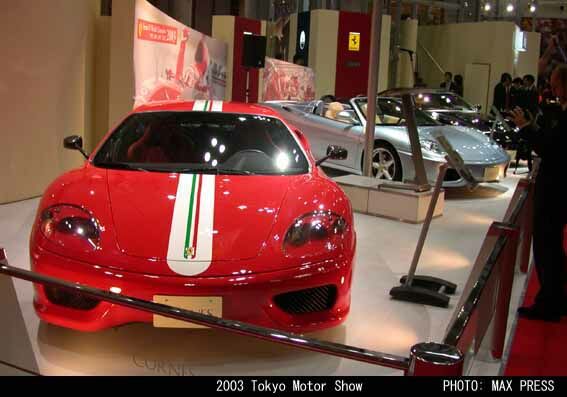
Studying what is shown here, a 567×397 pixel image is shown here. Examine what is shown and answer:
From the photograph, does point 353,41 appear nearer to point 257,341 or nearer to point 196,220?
point 196,220

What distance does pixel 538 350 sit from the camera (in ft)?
11.8

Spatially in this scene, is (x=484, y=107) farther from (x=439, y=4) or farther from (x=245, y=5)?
(x=245, y=5)

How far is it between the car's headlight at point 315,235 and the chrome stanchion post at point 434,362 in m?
1.52

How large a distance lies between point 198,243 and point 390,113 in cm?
616

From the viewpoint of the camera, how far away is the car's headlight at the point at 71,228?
3102 mm

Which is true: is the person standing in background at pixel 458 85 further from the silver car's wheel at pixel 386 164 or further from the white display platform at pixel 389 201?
the white display platform at pixel 389 201

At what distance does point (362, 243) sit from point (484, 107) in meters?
14.5

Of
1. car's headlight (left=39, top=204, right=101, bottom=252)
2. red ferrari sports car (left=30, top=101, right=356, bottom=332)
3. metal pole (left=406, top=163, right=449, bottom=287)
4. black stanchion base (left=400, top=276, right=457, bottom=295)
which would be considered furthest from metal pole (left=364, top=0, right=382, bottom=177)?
car's headlight (left=39, top=204, right=101, bottom=252)

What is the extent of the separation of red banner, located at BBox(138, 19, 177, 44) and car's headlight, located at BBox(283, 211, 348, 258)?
17.0ft

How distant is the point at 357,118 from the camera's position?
8.59m

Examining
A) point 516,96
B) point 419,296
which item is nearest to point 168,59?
point 419,296

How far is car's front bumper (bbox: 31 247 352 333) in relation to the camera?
2.91 metres

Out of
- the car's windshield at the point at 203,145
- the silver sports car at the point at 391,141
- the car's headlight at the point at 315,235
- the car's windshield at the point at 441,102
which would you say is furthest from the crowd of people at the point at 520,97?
the car's headlight at the point at 315,235

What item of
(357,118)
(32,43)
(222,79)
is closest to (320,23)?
(222,79)
